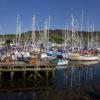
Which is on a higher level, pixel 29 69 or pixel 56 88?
pixel 29 69

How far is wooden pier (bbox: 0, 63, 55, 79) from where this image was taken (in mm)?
52781

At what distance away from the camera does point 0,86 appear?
157ft

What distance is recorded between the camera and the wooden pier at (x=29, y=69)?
52781 mm

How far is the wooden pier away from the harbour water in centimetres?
116

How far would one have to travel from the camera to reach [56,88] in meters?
45.9

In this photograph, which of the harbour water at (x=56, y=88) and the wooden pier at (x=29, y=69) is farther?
the wooden pier at (x=29, y=69)

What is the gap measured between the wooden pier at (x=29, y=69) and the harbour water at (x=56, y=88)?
1.16 meters

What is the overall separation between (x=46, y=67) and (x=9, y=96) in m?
14.5

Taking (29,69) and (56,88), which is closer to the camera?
(56,88)

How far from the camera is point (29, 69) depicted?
53062mm

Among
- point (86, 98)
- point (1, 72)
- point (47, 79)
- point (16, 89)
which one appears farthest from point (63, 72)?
point (86, 98)

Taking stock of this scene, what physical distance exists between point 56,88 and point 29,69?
8.64 metres

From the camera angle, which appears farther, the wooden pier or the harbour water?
the wooden pier

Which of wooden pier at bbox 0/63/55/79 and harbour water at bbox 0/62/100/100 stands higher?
wooden pier at bbox 0/63/55/79
